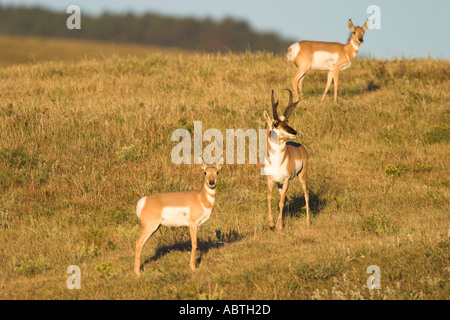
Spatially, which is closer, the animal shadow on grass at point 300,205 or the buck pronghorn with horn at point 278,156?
the buck pronghorn with horn at point 278,156

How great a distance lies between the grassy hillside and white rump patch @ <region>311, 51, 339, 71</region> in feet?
3.78

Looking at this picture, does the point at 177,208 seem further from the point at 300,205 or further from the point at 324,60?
the point at 324,60

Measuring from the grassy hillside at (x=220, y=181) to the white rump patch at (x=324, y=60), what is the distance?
3.78 ft

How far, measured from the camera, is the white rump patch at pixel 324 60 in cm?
1828

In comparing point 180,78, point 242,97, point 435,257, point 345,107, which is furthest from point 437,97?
point 435,257

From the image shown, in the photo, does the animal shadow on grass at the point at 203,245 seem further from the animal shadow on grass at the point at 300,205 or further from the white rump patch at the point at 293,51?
the white rump patch at the point at 293,51

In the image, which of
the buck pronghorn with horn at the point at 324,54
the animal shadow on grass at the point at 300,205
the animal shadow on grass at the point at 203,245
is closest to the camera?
the animal shadow on grass at the point at 203,245

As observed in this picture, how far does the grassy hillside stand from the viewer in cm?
881

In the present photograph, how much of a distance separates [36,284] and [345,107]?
11950mm

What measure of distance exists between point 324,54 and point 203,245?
987 cm

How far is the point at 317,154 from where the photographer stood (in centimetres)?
1598

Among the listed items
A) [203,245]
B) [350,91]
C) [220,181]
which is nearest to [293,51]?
[350,91]

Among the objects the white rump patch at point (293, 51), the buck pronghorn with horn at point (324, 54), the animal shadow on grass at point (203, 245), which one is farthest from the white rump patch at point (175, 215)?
the white rump patch at point (293, 51)

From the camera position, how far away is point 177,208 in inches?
345
